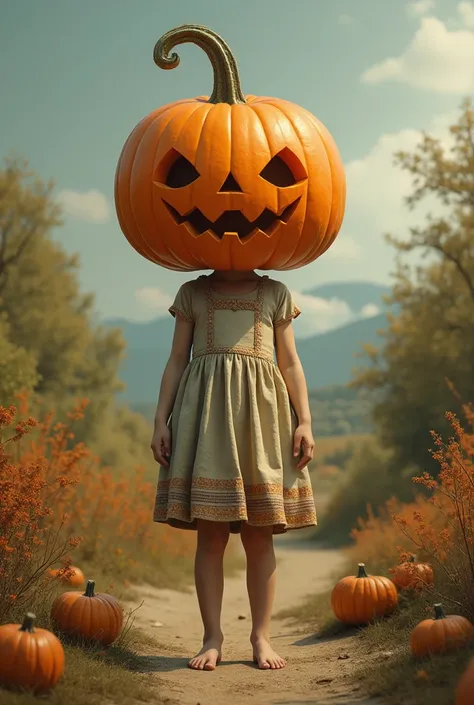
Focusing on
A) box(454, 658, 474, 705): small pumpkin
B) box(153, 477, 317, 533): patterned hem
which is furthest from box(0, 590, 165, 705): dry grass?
box(454, 658, 474, 705): small pumpkin

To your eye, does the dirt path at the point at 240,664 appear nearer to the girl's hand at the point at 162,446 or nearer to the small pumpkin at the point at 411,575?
the small pumpkin at the point at 411,575

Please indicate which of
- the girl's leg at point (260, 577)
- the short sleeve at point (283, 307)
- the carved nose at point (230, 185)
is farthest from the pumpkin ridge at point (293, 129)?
the girl's leg at point (260, 577)

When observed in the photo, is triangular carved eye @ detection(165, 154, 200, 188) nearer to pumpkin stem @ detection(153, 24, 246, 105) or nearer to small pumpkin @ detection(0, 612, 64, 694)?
pumpkin stem @ detection(153, 24, 246, 105)

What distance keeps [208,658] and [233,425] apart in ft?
3.92

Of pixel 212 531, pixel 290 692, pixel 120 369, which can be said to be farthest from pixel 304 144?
pixel 120 369

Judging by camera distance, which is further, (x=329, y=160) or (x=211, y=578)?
(x=329, y=160)

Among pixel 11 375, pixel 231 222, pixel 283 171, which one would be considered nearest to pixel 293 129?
pixel 283 171

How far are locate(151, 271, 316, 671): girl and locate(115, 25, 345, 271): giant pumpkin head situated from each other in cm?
27

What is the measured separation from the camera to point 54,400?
19922 millimetres

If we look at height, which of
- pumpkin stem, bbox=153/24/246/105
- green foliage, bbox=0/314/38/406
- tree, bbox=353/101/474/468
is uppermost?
tree, bbox=353/101/474/468

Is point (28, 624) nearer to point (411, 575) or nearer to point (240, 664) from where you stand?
point (240, 664)

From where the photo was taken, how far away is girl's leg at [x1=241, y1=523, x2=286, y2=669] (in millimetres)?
4469

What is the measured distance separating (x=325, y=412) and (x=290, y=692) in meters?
84.7

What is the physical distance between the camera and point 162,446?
180 inches
